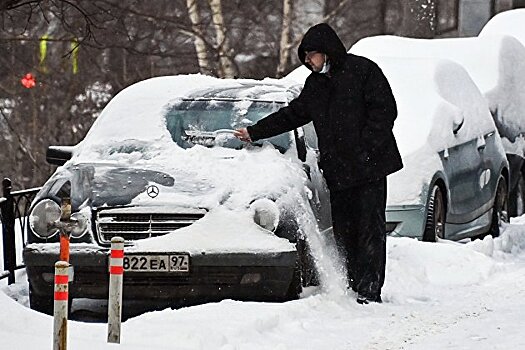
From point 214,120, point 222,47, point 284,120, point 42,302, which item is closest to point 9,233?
point 214,120

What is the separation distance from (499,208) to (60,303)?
25.7 ft

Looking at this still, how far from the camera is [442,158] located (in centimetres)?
1108

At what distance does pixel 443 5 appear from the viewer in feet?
125

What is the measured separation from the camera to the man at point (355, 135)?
27.6 feet

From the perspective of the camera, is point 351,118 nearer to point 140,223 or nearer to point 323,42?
point 323,42

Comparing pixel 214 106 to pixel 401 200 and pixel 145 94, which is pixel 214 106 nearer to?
pixel 145 94

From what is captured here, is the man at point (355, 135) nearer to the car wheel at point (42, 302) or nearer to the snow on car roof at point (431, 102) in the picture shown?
the car wheel at point (42, 302)

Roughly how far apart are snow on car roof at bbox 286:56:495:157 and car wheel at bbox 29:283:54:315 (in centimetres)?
400

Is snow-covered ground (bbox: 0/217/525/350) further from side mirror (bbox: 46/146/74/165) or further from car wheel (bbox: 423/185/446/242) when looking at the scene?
side mirror (bbox: 46/146/74/165)

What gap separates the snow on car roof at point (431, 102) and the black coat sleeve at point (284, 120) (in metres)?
2.46

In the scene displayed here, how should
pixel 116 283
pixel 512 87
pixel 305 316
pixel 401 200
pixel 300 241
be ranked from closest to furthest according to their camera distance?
pixel 116 283 < pixel 305 316 < pixel 300 241 < pixel 401 200 < pixel 512 87

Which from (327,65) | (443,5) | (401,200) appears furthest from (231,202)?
A: (443,5)

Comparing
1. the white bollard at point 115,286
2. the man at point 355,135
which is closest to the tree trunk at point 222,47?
the man at point 355,135

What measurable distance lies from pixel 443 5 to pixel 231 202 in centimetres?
3114
